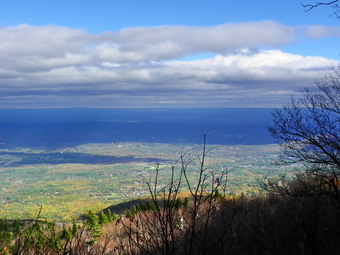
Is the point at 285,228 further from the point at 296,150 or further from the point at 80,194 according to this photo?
the point at 80,194

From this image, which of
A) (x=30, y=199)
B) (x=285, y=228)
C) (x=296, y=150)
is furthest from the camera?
(x=30, y=199)

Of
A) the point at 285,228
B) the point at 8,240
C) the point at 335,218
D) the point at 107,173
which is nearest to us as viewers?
the point at 335,218

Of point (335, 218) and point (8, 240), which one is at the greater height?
point (335, 218)

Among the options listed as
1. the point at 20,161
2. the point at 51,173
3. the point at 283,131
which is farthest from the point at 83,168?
the point at 283,131

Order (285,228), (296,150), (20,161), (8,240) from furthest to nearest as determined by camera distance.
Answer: (20,161)
(296,150)
(8,240)
(285,228)

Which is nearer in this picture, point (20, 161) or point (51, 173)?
point (51, 173)

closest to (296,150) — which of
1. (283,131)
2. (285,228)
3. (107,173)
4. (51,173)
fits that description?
(283,131)

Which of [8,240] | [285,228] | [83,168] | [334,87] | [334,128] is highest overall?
[334,87]

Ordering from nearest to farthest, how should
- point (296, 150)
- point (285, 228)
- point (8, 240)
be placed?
point (285, 228) → point (8, 240) → point (296, 150)

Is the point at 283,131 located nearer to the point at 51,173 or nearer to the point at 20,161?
the point at 51,173
